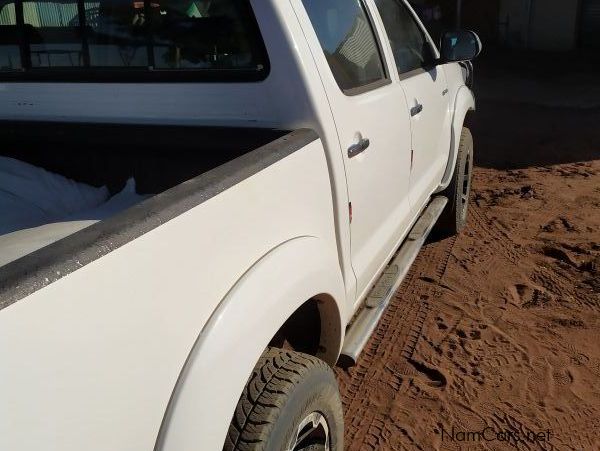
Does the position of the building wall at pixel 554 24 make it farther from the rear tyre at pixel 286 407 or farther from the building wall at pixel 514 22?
the rear tyre at pixel 286 407

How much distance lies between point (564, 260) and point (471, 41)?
182 centimetres

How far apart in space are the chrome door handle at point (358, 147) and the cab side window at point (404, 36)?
1.00m

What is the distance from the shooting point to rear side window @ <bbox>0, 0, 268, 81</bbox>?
2551 mm

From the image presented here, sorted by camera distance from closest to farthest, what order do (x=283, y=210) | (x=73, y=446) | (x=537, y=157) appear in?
(x=73, y=446), (x=283, y=210), (x=537, y=157)

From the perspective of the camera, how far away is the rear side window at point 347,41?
8.59 feet

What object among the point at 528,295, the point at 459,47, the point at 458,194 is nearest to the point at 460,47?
the point at 459,47

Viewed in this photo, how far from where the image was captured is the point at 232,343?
5.35ft

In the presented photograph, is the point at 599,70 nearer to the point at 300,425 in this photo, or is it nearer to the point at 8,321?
the point at 300,425

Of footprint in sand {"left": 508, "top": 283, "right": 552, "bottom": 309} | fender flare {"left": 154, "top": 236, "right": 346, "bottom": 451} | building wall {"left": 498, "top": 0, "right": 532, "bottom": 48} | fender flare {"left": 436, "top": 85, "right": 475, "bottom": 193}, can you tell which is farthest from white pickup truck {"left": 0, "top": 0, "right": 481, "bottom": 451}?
building wall {"left": 498, "top": 0, "right": 532, "bottom": 48}

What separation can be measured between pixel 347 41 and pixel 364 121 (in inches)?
18.7

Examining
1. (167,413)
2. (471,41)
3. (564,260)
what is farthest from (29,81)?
(564,260)

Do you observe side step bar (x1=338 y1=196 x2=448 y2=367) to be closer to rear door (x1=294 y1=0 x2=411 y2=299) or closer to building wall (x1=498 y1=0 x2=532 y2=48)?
rear door (x1=294 y1=0 x2=411 y2=299)

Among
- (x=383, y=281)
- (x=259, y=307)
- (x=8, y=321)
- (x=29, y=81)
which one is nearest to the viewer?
(x=8, y=321)

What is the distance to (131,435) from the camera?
136cm
